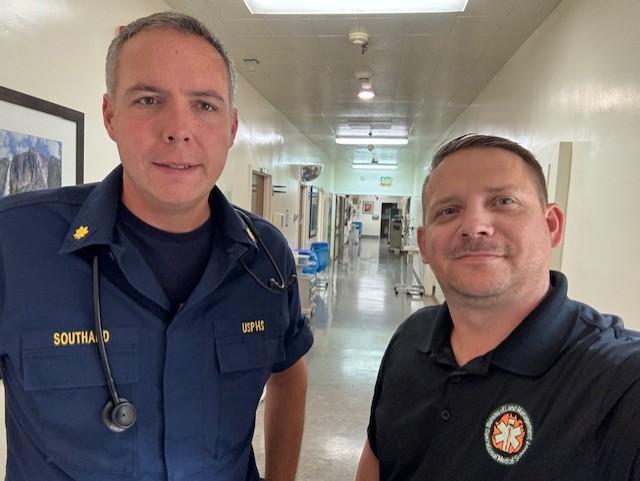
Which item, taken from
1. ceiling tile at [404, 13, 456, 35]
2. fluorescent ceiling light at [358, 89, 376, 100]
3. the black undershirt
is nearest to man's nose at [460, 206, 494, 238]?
the black undershirt

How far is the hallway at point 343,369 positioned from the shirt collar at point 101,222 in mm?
2178

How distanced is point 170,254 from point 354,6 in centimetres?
280

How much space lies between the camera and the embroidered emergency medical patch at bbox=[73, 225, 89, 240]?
98 cm

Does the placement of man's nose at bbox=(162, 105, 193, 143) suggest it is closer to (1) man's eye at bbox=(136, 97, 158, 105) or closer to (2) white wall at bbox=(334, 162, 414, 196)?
(1) man's eye at bbox=(136, 97, 158, 105)

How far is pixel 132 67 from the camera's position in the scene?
1.01 metres

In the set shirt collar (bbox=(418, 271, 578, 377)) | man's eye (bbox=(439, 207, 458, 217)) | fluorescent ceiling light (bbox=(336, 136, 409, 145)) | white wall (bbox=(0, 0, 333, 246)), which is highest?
fluorescent ceiling light (bbox=(336, 136, 409, 145))

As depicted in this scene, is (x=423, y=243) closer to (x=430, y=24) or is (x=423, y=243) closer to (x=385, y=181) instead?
(x=430, y=24)

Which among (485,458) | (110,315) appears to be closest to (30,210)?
(110,315)

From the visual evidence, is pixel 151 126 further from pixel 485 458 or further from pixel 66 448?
pixel 485 458

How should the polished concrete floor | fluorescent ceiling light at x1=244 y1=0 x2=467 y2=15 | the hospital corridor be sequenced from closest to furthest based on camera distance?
the hospital corridor
the polished concrete floor
fluorescent ceiling light at x1=244 y1=0 x2=467 y2=15

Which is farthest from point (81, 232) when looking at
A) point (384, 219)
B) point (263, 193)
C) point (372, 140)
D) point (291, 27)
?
point (384, 219)

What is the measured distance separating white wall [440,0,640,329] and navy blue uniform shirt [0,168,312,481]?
1.81m

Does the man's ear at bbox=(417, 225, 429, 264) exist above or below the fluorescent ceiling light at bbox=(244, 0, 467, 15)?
below

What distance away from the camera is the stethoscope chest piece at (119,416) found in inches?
36.4
